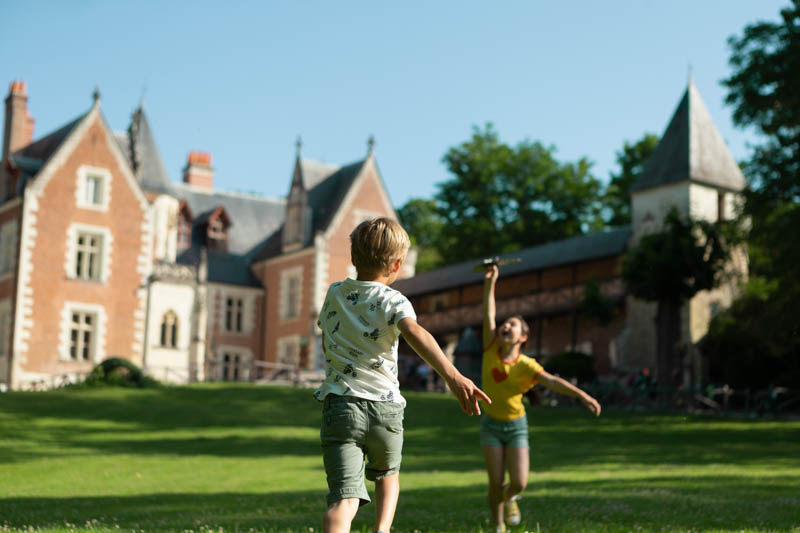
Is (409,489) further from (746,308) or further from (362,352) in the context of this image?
(746,308)

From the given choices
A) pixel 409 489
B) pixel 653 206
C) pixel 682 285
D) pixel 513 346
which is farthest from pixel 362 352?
pixel 653 206

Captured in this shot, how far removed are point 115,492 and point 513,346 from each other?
6172 mm

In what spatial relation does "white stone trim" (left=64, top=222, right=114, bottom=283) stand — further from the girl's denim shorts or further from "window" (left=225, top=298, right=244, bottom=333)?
the girl's denim shorts

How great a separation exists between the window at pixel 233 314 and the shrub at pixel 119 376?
17.2 m

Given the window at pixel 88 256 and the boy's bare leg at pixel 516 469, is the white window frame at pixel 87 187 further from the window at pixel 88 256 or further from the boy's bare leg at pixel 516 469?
the boy's bare leg at pixel 516 469

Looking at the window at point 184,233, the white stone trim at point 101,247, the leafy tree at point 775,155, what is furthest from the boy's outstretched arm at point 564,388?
the window at point 184,233

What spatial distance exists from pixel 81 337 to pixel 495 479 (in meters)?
31.1

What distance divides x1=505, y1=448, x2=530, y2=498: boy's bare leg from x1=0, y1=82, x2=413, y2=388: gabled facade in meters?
27.7

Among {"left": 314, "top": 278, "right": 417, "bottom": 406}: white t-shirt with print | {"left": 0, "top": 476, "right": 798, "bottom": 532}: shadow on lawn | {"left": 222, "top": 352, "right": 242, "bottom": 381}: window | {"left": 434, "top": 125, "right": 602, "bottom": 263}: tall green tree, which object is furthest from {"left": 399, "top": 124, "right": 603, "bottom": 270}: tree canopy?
{"left": 314, "top": 278, "right": 417, "bottom": 406}: white t-shirt with print

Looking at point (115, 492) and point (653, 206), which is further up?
point (653, 206)

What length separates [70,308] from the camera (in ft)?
119

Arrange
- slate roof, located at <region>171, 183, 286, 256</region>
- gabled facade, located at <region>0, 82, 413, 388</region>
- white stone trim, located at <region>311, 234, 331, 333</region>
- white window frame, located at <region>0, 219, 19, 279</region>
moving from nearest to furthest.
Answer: gabled facade, located at <region>0, 82, 413, 388</region>, white window frame, located at <region>0, 219, 19, 279</region>, white stone trim, located at <region>311, 234, 331, 333</region>, slate roof, located at <region>171, 183, 286, 256</region>

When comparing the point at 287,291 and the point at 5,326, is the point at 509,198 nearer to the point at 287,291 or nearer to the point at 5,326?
the point at 287,291

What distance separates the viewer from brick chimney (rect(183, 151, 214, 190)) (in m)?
54.5
